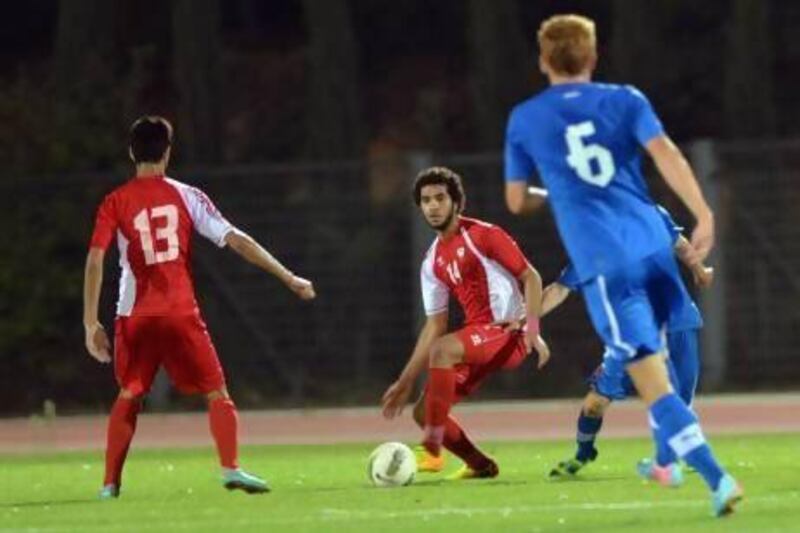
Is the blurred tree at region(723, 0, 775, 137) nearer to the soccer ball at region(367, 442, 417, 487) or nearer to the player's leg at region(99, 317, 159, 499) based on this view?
the soccer ball at region(367, 442, 417, 487)

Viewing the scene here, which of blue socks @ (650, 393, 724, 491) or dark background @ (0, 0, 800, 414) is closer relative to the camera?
blue socks @ (650, 393, 724, 491)

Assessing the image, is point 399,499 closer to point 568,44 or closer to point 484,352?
point 484,352

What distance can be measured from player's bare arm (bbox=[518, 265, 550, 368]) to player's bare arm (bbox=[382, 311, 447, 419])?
650 millimetres

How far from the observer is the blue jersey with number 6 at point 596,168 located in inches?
467

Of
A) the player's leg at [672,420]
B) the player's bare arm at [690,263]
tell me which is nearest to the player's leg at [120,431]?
the player's bare arm at [690,263]

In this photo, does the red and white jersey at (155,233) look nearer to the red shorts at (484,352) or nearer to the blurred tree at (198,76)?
the red shorts at (484,352)

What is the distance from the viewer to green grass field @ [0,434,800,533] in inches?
483

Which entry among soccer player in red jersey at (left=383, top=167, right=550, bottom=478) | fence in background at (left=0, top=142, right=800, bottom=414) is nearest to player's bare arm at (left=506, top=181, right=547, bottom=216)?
soccer player in red jersey at (left=383, top=167, right=550, bottom=478)

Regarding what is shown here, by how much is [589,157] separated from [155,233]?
11.1 ft

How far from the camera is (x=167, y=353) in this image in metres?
14.6

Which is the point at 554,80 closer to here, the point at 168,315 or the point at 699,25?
the point at 168,315

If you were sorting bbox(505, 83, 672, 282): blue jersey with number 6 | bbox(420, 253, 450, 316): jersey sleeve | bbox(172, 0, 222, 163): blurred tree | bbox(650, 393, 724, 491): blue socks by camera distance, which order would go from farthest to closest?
bbox(172, 0, 222, 163): blurred tree → bbox(420, 253, 450, 316): jersey sleeve → bbox(505, 83, 672, 282): blue jersey with number 6 → bbox(650, 393, 724, 491): blue socks

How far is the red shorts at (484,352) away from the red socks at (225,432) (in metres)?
1.64

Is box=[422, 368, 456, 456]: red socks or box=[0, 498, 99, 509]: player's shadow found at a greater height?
box=[422, 368, 456, 456]: red socks
